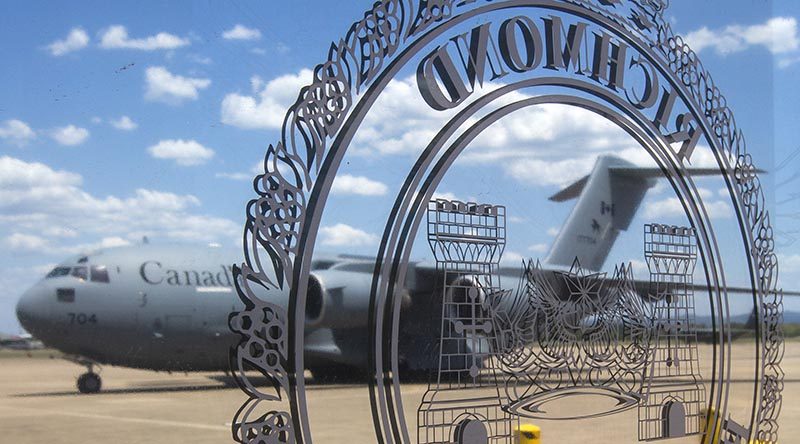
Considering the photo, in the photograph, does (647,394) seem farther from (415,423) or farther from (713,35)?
(713,35)

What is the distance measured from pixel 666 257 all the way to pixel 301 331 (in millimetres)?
1795

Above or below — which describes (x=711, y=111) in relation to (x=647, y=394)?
above

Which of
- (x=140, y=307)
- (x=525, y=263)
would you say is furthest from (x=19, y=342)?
(x=525, y=263)

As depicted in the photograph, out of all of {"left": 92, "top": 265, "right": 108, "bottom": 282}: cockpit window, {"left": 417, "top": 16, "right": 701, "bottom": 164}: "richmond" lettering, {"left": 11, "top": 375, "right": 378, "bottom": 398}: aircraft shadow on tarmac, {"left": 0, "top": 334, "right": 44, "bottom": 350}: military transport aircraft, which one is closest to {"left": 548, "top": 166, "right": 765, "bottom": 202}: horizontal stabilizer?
{"left": 417, "top": 16, "right": 701, "bottom": 164}: "richmond" lettering

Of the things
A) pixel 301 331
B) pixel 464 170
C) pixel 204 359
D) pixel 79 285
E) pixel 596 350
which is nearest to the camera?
pixel 79 285

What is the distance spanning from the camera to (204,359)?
91.0 inches

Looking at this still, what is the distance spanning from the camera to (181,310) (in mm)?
2281

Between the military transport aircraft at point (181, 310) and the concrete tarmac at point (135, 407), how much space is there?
0.03 metres

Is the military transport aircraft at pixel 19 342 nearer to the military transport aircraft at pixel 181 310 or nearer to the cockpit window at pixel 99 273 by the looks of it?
the military transport aircraft at pixel 181 310

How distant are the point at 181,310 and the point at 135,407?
0.24 metres

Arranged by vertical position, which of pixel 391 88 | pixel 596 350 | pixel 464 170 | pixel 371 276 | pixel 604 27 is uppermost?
pixel 604 27

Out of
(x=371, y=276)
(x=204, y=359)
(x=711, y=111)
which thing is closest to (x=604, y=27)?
(x=711, y=111)

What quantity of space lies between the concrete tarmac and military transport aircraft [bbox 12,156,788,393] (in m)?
0.03

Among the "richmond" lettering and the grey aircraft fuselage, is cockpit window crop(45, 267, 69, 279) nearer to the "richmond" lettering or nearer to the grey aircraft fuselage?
the grey aircraft fuselage
